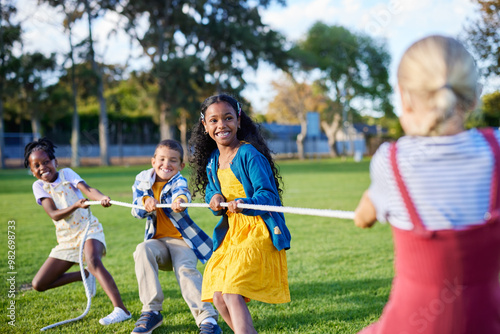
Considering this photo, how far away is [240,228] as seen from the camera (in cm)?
309

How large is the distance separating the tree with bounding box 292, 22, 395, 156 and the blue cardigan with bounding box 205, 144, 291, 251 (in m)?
46.1

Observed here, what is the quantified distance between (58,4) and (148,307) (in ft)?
112

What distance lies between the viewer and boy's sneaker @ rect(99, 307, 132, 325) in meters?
4.01

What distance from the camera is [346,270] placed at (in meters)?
5.58

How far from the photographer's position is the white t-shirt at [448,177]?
1519mm

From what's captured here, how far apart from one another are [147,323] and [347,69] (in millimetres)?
50519

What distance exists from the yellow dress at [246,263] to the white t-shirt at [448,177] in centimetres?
153

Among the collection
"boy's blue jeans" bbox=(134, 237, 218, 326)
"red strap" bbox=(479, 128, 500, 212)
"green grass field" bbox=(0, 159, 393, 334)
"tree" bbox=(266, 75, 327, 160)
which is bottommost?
"green grass field" bbox=(0, 159, 393, 334)

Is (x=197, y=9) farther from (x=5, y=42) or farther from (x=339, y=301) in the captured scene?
(x=339, y=301)

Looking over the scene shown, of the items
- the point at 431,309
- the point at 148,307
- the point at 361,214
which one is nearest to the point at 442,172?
the point at 361,214

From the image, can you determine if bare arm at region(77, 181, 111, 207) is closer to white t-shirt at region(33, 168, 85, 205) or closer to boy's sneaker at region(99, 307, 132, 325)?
white t-shirt at region(33, 168, 85, 205)

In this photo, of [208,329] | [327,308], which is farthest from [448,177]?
[327,308]

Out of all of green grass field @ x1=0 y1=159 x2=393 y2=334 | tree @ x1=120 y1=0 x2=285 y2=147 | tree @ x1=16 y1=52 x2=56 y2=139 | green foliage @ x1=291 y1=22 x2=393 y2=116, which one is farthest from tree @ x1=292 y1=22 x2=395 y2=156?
green grass field @ x1=0 y1=159 x2=393 y2=334

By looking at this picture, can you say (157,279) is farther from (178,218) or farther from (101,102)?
(101,102)
